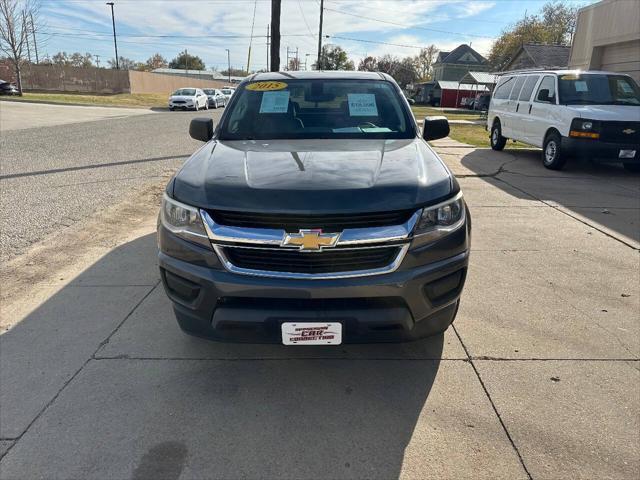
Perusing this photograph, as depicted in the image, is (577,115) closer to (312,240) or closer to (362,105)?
(362,105)

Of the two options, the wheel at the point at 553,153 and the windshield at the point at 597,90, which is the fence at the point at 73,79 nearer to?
the wheel at the point at 553,153

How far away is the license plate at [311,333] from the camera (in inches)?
92.0

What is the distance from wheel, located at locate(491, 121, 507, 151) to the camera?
12805mm

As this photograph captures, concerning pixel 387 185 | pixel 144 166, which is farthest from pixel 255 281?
pixel 144 166

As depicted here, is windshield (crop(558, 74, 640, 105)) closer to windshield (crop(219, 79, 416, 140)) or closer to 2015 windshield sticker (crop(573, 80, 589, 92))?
2015 windshield sticker (crop(573, 80, 589, 92))

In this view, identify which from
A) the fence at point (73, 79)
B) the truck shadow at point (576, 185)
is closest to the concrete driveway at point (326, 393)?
the truck shadow at point (576, 185)

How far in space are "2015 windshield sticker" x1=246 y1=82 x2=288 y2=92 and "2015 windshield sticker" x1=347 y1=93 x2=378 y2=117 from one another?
0.62 metres

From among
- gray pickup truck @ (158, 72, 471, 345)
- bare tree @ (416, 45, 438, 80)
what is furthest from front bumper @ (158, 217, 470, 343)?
bare tree @ (416, 45, 438, 80)

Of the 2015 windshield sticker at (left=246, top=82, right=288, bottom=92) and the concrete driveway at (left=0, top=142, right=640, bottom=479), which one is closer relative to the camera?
the concrete driveway at (left=0, top=142, right=640, bottom=479)

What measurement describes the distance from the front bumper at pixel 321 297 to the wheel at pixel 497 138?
11.5 meters

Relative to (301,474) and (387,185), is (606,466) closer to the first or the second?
(301,474)

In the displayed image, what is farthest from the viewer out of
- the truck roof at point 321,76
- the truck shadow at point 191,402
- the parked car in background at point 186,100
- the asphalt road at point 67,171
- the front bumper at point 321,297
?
the parked car in background at point 186,100

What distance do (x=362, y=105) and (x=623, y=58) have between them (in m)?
15.6

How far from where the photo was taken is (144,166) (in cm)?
970
